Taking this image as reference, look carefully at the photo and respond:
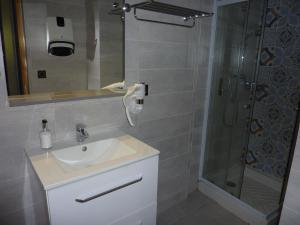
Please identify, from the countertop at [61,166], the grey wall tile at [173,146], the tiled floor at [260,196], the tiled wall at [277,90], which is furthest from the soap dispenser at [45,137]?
the tiled wall at [277,90]

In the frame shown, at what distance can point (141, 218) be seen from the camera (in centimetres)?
133

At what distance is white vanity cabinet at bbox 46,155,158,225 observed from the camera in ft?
3.25

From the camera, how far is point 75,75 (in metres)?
1.38

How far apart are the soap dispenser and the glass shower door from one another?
5.03 ft

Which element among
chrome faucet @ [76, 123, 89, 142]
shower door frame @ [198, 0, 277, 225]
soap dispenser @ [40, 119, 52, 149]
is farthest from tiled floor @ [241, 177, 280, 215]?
soap dispenser @ [40, 119, 52, 149]

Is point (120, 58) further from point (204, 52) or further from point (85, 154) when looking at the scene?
point (204, 52)

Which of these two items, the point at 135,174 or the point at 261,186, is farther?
the point at 261,186

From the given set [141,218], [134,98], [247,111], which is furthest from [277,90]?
[141,218]

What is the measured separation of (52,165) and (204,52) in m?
1.57

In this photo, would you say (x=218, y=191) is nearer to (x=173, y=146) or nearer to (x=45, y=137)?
(x=173, y=146)

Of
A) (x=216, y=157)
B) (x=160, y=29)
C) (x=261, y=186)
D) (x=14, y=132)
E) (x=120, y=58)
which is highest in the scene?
(x=160, y=29)

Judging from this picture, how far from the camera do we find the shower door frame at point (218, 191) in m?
1.89

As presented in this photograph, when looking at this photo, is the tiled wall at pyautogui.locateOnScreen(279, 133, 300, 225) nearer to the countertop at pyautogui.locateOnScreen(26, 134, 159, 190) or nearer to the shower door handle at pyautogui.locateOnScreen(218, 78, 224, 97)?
the countertop at pyautogui.locateOnScreen(26, 134, 159, 190)

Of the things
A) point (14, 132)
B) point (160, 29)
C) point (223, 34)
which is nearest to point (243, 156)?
point (223, 34)
